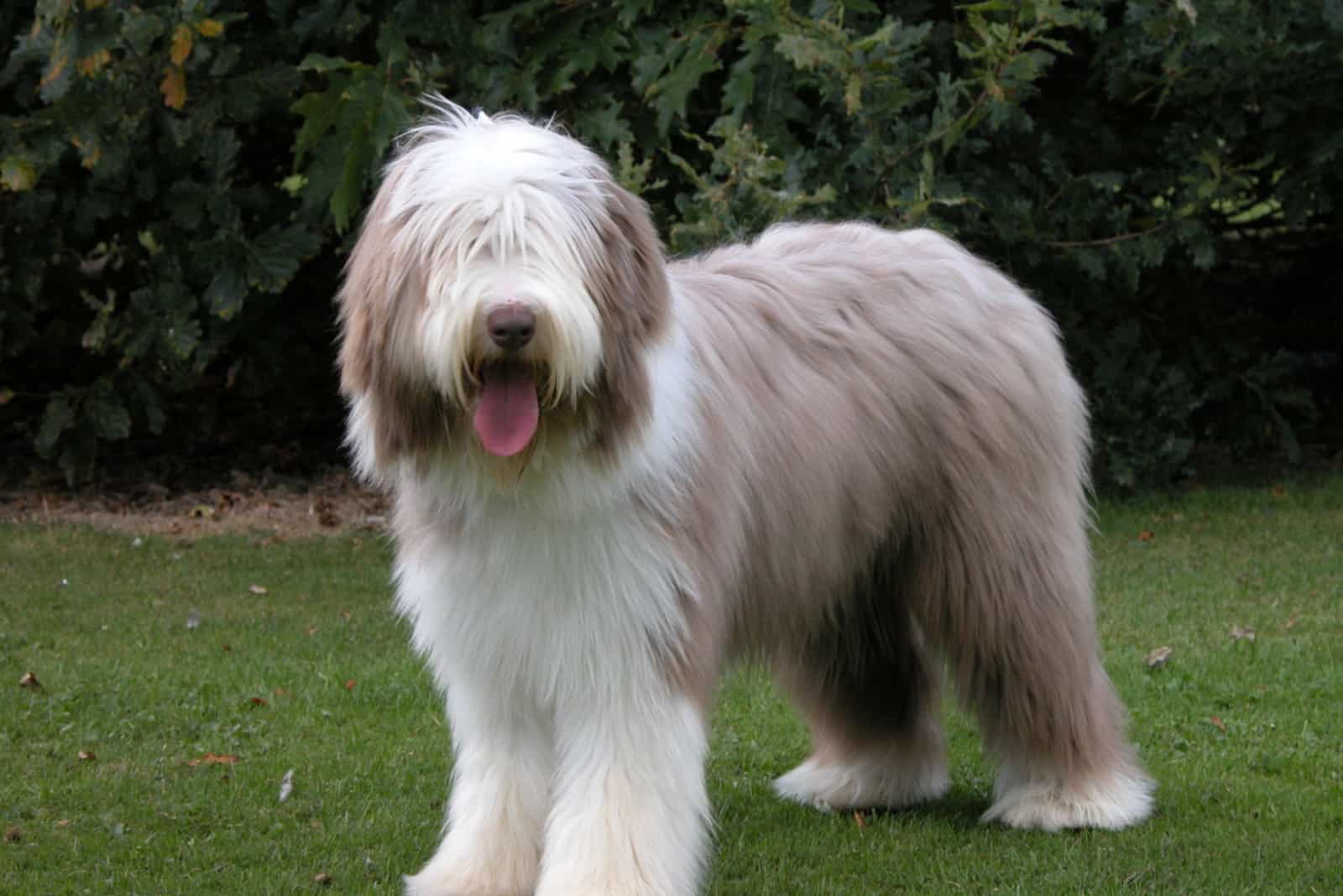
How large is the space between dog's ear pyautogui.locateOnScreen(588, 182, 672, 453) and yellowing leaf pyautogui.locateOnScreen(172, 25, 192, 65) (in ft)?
17.2

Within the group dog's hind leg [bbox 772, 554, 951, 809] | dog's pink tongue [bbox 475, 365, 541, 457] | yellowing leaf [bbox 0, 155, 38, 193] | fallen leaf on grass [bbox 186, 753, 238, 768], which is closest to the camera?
dog's pink tongue [bbox 475, 365, 541, 457]

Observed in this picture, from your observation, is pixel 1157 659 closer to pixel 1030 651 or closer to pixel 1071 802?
pixel 1071 802

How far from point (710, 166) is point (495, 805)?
523cm

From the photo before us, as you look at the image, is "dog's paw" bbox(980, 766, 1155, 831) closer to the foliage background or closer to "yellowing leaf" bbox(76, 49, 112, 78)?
the foliage background

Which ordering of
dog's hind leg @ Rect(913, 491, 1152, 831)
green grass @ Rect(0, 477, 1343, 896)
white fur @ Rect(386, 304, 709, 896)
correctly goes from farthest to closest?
dog's hind leg @ Rect(913, 491, 1152, 831) → green grass @ Rect(0, 477, 1343, 896) → white fur @ Rect(386, 304, 709, 896)

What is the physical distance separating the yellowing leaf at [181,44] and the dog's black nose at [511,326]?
562cm

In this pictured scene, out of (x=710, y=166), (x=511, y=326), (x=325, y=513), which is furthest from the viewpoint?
(x=325, y=513)

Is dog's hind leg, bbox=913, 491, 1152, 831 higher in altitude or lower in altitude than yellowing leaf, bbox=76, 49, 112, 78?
lower

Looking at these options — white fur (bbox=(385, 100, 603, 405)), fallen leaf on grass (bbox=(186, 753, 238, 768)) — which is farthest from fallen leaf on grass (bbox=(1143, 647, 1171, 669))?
white fur (bbox=(385, 100, 603, 405))


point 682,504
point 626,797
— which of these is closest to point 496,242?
point 682,504

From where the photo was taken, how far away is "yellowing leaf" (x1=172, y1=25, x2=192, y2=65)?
873 centimetres

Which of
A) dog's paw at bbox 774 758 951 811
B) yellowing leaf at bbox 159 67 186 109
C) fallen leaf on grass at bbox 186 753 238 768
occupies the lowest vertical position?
fallen leaf on grass at bbox 186 753 238 768

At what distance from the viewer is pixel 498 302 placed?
3.73 meters

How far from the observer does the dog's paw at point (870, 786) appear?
5496mm
